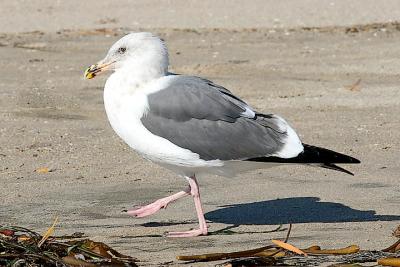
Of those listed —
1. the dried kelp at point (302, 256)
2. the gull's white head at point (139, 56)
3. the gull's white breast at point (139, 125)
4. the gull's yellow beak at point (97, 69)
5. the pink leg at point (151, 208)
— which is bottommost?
the pink leg at point (151, 208)

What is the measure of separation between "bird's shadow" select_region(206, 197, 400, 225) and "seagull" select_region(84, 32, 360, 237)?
291mm

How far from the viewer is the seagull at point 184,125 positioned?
21.0 feet

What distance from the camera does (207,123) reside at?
6.57 metres

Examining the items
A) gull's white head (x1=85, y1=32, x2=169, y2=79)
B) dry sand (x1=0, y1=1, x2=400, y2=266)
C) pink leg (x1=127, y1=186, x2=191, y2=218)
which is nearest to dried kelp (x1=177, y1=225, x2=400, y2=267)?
dry sand (x1=0, y1=1, x2=400, y2=266)

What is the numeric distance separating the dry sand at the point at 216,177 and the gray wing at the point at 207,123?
0.45 meters

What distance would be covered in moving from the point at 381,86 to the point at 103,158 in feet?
13.7

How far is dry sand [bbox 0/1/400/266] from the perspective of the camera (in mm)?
6363

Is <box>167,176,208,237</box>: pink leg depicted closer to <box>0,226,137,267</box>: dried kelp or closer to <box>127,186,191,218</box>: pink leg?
<box>127,186,191,218</box>: pink leg

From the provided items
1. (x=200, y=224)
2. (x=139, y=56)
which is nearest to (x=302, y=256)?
(x=200, y=224)

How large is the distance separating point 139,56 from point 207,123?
589mm

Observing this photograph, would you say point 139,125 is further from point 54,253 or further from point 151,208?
point 54,253

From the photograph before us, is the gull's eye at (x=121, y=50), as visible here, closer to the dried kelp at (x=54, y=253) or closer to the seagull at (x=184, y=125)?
the seagull at (x=184, y=125)

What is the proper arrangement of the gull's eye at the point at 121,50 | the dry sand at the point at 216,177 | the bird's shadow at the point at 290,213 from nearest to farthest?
the dry sand at the point at 216,177 < the bird's shadow at the point at 290,213 < the gull's eye at the point at 121,50

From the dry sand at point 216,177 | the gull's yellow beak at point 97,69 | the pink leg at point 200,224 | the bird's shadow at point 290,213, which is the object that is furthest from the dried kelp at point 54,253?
the gull's yellow beak at point 97,69
